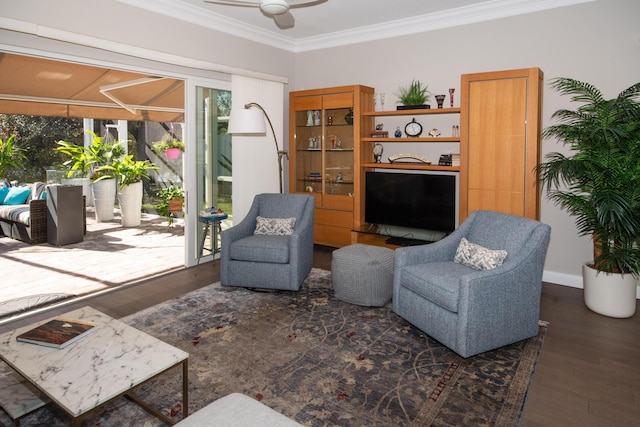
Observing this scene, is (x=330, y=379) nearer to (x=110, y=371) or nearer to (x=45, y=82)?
(x=110, y=371)

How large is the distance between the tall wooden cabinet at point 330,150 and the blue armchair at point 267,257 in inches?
47.0

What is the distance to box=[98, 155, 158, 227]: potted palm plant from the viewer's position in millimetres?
7711

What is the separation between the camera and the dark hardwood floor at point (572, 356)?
2.38m

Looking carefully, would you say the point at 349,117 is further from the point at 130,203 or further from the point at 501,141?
the point at 130,203

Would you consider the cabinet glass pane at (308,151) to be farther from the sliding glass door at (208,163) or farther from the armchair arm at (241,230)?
the armchair arm at (241,230)

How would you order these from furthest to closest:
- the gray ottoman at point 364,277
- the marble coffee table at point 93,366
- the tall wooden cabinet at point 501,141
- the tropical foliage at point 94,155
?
the tropical foliage at point 94,155
the tall wooden cabinet at point 501,141
the gray ottoman at point 364,277
the marble coffee table at point 93,366

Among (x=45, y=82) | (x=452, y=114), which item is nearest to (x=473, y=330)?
(x=452, y=114)

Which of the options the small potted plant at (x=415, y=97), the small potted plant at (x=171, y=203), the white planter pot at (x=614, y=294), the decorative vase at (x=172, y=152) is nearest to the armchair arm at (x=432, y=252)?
the white planter pot at (x=614, y=294)

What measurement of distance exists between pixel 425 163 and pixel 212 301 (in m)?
2.84

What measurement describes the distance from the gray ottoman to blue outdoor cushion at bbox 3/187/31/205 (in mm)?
5878

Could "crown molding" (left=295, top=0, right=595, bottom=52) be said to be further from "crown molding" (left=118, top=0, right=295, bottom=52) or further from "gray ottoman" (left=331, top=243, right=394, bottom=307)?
"gray ottoman" (left=331, top=243, right=394, bottom=307)

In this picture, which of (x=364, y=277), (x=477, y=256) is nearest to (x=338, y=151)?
(x=364, y=277)

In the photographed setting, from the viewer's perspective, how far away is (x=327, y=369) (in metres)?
2.81

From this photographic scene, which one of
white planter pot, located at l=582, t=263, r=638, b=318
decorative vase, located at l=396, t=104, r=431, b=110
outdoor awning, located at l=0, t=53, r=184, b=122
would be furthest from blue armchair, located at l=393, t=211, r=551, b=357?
outdoor awning, located at l=0, t=53, r=184, b=122
